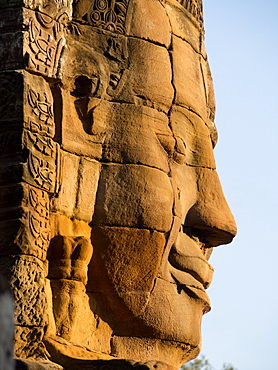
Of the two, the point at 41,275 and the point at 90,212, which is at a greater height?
the point at 90,212

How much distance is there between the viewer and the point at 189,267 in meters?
9.99

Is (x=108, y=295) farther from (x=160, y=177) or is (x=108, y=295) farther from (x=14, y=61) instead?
(x=14, y=61)

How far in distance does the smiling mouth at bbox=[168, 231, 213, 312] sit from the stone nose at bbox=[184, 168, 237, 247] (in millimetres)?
147

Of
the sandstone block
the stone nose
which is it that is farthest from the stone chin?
the sandstone block

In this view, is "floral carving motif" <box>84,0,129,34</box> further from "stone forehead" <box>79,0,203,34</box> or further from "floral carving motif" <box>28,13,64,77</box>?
"floral carving motif" <box>28,13,64,77</box>

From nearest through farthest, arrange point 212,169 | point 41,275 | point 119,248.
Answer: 1. point 41,275
2. point 119,248
3. point 212,169

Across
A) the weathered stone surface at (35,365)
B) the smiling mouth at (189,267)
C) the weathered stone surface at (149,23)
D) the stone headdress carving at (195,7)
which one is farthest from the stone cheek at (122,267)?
the stone headdress carving at (195,7)

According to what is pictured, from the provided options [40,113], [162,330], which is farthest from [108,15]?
[162,330]

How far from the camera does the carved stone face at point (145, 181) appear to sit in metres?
9.44

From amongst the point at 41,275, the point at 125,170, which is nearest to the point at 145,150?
the point at 125,170

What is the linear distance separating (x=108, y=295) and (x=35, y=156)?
54.9 inches

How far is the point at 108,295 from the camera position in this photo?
9.41 m

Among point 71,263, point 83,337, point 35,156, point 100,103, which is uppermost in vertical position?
point 100,103

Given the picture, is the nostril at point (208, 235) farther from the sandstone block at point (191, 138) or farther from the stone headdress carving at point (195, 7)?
the stone headdress carving at point (195, 7)
